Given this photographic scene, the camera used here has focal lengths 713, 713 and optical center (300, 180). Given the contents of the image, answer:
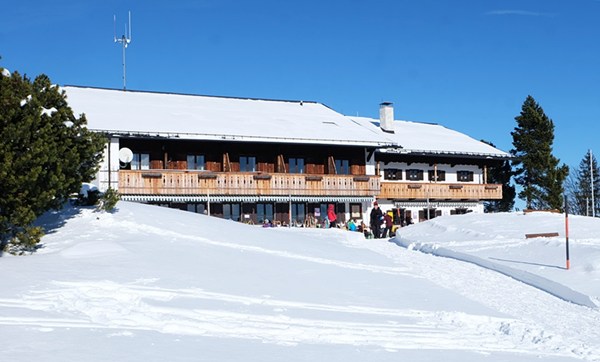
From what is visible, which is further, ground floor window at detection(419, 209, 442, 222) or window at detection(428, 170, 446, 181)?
window at detection(428, 170, 446, 181)

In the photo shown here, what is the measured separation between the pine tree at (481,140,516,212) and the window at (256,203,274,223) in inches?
953

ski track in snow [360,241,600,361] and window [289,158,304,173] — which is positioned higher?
window [289,158,304,173]

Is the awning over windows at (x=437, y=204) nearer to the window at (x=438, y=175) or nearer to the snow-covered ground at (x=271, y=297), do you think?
the window at (x=438, y=175)

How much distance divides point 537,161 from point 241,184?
27.1 metres

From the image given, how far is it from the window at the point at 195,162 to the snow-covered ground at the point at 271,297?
1299 centimetres

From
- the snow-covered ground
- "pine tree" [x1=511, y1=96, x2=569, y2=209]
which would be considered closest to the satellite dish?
the snow-covered ground

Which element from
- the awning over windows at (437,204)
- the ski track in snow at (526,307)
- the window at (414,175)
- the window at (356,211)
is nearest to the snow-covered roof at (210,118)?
the window at (356,211)

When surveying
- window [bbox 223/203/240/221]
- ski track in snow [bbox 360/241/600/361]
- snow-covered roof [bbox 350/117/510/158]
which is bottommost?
ski track in snow [bbox 360/241/600/361]

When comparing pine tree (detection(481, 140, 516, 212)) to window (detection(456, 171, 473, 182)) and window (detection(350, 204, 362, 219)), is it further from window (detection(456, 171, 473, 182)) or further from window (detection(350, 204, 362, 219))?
window (detection(350, 204, 362, 219))

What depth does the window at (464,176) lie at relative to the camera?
4336cm

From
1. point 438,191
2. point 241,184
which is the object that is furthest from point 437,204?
point 241,184

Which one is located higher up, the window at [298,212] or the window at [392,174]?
the window at [392,174]

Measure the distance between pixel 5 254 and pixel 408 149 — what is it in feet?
93.8

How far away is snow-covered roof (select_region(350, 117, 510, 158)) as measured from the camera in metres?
40.4
